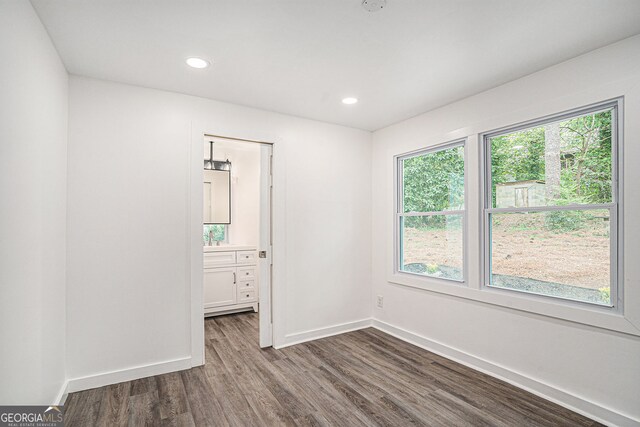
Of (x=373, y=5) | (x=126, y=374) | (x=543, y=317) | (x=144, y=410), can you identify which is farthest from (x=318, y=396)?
(x=373, y=5)

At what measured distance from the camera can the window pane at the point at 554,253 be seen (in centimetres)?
224

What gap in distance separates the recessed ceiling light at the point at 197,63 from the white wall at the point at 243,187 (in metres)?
2.35

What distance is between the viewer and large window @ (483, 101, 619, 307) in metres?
2.22

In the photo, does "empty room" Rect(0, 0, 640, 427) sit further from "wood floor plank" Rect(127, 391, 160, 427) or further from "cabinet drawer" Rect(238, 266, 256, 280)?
"cabinet drawer" Rect(238, 266, 256, 280)

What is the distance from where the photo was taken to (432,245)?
11.4ft

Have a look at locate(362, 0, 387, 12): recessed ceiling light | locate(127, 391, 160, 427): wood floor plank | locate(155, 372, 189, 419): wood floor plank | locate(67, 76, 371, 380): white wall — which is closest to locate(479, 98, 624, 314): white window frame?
locate(362, 0, 387, 12): recessed ceiling light

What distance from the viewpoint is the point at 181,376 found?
108 inches

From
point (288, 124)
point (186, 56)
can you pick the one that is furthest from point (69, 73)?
point (288, 124)

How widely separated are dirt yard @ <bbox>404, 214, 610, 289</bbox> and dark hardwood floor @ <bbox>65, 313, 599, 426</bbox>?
91cm

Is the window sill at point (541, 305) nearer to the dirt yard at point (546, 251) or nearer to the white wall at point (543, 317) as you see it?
the white wall at point (543, 317)

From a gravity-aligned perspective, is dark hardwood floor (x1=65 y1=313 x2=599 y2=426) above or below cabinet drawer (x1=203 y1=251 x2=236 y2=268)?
below

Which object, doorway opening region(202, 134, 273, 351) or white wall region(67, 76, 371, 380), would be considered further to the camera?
doorway opening region(202, 134, 273, 351)

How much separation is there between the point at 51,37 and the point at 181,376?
8.64 ft

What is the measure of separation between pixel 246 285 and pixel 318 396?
2.43 meters
